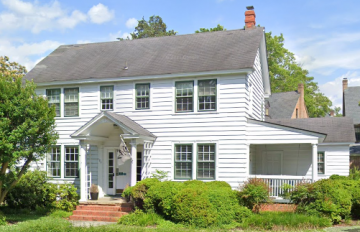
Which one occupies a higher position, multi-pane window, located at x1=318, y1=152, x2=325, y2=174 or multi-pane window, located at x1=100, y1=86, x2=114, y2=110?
multi-pane window, located at x1=100, y1=86, x2=114, y2=110

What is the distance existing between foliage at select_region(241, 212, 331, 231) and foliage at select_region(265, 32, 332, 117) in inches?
1201

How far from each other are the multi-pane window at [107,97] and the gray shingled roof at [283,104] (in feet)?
61.1

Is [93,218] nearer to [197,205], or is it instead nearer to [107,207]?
[107,207]

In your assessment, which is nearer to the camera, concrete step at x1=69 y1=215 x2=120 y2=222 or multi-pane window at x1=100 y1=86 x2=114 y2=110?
concrete step at x1=69 y1=215 x2=120 y2=222

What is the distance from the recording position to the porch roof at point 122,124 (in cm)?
1645

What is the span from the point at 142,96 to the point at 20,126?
6.08m

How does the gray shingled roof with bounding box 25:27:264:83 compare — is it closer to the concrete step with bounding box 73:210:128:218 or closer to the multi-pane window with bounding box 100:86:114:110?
the multi-pane window with bounding box 100:86:114:110

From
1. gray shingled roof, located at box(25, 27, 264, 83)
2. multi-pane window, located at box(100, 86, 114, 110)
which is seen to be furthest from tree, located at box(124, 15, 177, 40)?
multi-pane window, located at box(100, 86, 114, 110)

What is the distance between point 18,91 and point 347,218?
12057 millimetres

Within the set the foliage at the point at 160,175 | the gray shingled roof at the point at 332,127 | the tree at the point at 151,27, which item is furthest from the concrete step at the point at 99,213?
the tree at the point at 151,27

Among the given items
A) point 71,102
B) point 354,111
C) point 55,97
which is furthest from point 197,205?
point 354,111

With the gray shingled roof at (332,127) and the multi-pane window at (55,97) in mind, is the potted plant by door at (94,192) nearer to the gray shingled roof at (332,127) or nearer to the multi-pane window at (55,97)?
the multi-pane window at (55,97)

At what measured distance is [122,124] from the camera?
1647cm

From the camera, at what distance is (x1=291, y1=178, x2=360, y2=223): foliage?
1329 cm
